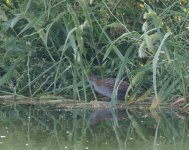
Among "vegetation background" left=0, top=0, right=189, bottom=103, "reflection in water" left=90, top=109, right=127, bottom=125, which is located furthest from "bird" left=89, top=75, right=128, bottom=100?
"reflection in water" left=90, top=109, right=127, bottom=125

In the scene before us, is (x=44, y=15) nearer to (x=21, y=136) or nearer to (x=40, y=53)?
(x=40, y=53)

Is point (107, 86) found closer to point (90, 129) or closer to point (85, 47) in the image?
point (85, 47)

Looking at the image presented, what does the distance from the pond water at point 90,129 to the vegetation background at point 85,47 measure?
32 centimetres

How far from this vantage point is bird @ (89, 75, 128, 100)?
696 centimetres

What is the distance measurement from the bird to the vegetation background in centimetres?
7

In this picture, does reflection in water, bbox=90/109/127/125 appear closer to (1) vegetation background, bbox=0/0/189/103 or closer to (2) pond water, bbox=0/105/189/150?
(2) pond water, bbox=0/105/189/150

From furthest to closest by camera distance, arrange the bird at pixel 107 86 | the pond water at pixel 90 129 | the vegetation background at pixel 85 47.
A: the bird at pixel 107 86 < the vegetation background at pixel 85 47 < the pond water at pixel 90 129

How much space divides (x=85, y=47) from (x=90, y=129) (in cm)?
169

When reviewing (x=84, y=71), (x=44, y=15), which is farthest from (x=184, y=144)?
(x=44, y=15)

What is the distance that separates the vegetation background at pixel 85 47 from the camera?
6711 millimetres

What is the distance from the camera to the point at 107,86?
7074mm

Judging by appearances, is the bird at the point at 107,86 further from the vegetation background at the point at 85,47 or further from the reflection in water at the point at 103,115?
the reflection in water at the point at 103,115

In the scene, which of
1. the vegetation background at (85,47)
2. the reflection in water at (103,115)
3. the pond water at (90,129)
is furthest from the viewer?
the vegetation background at (85,47)

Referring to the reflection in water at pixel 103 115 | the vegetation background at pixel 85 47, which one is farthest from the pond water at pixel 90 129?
the vegetation background at pixel 85 47
